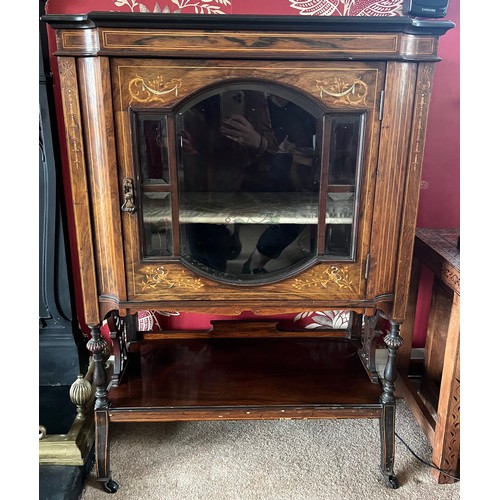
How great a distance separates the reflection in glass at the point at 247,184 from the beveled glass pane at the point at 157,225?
0.10 feet

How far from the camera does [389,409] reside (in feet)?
3.72

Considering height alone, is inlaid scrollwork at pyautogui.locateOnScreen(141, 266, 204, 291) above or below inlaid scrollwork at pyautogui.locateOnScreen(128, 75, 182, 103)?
below

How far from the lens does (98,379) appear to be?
Answer: 44.1 inches

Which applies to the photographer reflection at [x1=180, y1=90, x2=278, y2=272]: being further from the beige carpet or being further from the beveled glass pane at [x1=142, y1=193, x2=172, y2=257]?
the beige carpet

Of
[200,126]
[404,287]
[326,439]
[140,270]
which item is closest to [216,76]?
[200,126]

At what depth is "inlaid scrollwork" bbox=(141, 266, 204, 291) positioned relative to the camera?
1.01 meters

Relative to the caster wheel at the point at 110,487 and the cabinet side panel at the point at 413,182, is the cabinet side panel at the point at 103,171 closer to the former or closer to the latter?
the caster wheel at the point at 110,487

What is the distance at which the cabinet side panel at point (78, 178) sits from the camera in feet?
2.92

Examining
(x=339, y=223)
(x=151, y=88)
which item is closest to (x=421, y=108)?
(x=339, y=223)

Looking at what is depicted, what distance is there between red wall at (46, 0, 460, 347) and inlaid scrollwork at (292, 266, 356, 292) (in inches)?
20.7

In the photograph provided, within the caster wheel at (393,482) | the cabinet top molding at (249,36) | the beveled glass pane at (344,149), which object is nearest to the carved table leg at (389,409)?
the caster wheel at (393,482)

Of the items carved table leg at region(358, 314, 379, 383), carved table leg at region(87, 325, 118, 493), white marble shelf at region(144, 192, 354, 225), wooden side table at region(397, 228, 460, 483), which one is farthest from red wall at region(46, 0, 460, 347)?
white marble shelf at region(144, 192, 354, 225)

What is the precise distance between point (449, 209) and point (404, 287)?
515mm

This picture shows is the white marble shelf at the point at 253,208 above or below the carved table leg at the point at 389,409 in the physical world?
above
